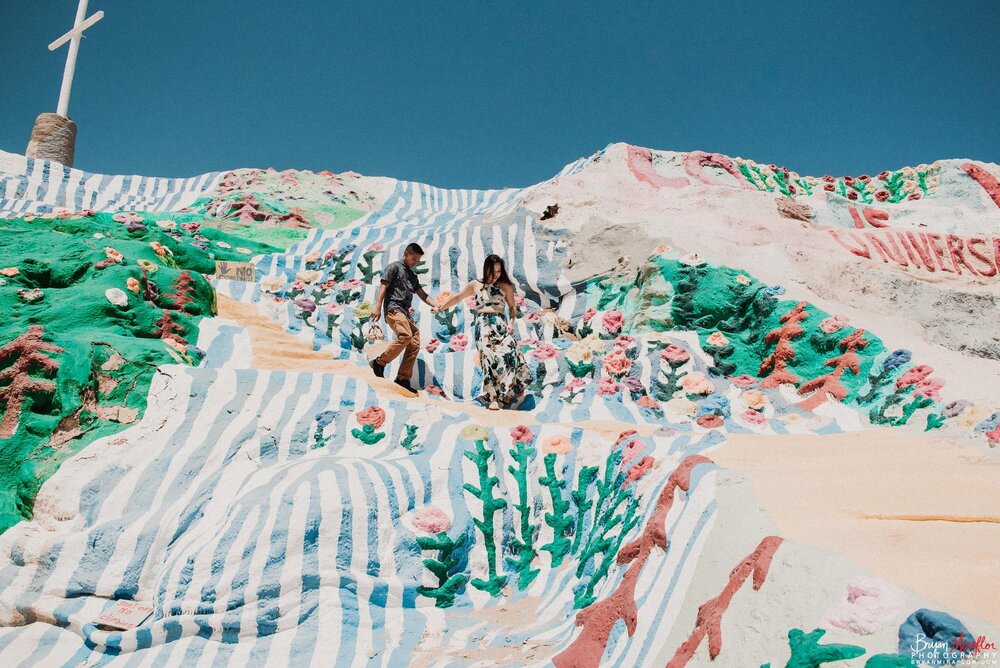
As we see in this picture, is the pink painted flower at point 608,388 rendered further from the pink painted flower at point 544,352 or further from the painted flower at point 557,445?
the painted flower at point 557,445

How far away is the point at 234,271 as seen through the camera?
6.38 m

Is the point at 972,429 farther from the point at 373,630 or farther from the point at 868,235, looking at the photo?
the point at 868,235

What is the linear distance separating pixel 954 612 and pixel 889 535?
0.56 m

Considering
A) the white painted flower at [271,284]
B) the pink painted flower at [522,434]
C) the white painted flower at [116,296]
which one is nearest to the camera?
the pink painted flower at [522,434]

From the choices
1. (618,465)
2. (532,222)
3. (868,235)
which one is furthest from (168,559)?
(868,235)

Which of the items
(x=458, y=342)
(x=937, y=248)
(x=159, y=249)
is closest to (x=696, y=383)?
(x=458, y=342)

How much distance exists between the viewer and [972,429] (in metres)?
3.17

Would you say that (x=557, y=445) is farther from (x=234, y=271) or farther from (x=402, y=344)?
(x=234, y=271)

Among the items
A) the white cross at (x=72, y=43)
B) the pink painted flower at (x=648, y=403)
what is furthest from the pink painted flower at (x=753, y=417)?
the white cross at (x=72, y=43)

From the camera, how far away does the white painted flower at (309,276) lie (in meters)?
6.38

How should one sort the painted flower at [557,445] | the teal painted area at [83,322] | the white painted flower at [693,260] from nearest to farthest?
the teal painted area at [83,322] < the painted flower at [557,445] < the white painted flower at [693,260]

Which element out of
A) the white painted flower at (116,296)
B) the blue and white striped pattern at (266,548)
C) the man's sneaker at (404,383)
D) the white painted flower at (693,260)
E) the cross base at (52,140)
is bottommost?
the blue and white striped pattern at (266,548)

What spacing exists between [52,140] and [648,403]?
10.3m

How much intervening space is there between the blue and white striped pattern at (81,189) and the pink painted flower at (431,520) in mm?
7500
